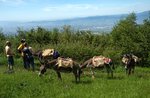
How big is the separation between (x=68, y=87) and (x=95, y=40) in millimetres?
42002

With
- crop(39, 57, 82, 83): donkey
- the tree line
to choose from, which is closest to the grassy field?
crop(39, 57, 82, 83): donkey

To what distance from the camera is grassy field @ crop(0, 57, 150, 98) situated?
70.5ft

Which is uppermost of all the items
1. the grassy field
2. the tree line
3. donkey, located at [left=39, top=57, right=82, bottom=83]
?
donkey, located at [left=39, top=57, right=82, bottom=83]

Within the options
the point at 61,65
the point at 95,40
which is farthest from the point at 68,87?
the point at 95,40

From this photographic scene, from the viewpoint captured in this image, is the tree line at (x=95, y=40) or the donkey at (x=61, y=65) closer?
the donkey at (x=61, y=65)

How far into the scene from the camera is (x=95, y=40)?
65.1m

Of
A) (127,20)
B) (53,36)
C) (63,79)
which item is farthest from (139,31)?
(63,79)

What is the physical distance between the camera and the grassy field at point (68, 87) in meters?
21.5

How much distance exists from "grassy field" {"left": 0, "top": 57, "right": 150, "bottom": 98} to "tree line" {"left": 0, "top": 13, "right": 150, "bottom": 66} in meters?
24.0

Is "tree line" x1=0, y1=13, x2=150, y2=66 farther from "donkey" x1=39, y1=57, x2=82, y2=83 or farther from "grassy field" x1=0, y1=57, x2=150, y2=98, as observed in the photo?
"donkey" x1=39, y1=57, x2=82, y2=83

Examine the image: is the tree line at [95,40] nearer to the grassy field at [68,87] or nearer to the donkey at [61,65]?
the grassy field at [68,87]

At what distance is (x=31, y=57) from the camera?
1243 inches

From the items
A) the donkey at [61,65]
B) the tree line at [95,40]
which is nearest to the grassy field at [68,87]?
the donkey at [61,65]

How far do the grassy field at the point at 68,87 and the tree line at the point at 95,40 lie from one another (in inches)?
944
